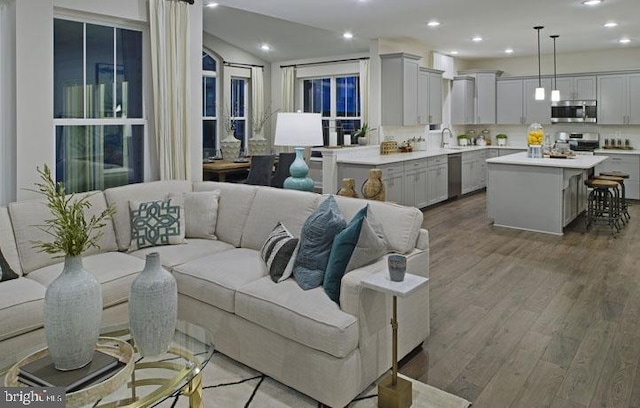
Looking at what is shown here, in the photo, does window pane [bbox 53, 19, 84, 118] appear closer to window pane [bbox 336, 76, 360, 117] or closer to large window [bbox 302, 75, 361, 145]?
large window [bbox 302, 75, 361, 145]

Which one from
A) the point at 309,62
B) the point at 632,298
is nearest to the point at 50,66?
the point at 632,298

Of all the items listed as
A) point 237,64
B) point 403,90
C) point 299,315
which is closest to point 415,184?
point 403,90

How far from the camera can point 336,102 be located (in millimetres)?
10125

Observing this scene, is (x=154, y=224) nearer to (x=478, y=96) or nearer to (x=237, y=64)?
(x=237, y=64)

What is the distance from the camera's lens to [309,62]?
10.1 metres

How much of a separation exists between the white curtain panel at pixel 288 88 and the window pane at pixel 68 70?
6456mm

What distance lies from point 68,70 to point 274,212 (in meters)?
2.09

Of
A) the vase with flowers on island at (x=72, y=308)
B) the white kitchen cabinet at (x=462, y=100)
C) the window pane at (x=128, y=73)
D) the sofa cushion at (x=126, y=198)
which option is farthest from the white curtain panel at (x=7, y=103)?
the white kitchen cabinet at (x=462, y=100)

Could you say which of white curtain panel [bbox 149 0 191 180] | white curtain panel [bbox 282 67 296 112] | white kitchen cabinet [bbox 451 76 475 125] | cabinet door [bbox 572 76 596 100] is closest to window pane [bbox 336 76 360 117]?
white curtain panel [bbox 282 67 296 112]

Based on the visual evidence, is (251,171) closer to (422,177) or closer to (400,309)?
(422,177)

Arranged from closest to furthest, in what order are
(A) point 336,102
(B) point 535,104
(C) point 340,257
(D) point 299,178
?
(C) point 340,257, (D) point 299,178, (B) point 535,104, (A) point 336,102

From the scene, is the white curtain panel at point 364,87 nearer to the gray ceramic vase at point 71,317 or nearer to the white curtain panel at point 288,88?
the white curtain panel at point 288,88

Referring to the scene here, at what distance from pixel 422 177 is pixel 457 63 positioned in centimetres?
386

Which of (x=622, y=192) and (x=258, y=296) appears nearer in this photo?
(x=258, y=296)
